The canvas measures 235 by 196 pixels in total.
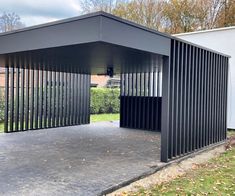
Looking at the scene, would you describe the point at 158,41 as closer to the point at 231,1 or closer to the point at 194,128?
the point at 194,128

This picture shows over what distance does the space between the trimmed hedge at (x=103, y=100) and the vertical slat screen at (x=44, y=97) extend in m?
5.34

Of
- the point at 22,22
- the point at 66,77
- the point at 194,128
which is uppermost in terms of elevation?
the point at 22,22

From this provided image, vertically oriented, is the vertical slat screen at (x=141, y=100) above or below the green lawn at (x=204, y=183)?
above

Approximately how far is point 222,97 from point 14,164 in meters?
5.88

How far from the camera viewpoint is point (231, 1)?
15195 mm

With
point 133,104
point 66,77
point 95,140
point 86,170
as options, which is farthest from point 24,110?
point 86,170

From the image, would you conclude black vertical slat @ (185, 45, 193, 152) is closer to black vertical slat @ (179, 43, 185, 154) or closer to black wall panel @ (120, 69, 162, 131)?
black vertical slat @ (179, 43, 185, 154)

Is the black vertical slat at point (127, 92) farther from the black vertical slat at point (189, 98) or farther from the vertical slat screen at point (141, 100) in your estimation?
the black vertical slat at point (189, 98)

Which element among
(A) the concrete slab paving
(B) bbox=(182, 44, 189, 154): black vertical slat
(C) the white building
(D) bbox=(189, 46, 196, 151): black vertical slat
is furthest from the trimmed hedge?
(B) bbox=(182, 44, 189, 154): black vertical slat

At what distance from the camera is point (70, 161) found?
577 cm

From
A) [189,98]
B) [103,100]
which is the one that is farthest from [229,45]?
[103,100]

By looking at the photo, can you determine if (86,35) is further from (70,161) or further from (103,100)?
(103,100)

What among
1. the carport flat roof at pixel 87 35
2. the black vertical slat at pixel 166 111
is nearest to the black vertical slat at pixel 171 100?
the black vertical slat at pixel 166 111

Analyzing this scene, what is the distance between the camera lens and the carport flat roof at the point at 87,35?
13.8 feet
